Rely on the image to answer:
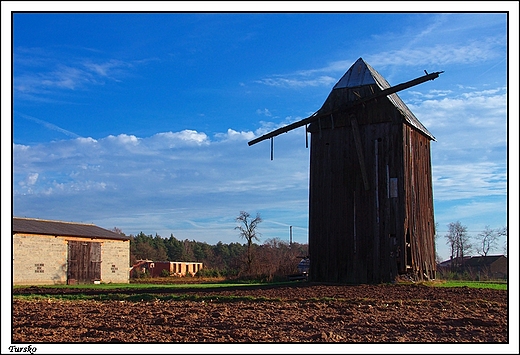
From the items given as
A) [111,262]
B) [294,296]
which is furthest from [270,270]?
[294,296]

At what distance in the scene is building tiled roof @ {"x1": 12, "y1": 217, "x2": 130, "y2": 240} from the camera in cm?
2966

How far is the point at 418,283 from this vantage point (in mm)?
20844

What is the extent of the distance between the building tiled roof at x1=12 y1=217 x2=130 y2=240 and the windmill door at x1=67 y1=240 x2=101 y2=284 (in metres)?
0.59

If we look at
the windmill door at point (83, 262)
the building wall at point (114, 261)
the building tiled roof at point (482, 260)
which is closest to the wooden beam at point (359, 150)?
the windmill door at point (83, 262)

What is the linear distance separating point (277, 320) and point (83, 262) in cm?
2394

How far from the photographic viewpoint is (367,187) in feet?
72.6

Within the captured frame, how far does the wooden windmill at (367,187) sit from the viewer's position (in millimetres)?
21844

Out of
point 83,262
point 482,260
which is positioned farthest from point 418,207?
point 482,260

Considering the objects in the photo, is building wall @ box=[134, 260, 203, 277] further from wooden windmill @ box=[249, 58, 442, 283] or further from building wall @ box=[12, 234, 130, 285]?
wooden windmill @ box=[249, 58, 442, 283]

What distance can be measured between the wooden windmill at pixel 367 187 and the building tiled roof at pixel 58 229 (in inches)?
564

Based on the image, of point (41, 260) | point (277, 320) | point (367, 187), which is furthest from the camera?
point (41, 260)

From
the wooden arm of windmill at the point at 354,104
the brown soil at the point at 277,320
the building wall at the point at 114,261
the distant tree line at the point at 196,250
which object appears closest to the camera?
the brown soil at the point at 277,320

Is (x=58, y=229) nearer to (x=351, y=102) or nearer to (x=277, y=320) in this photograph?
(x=351, y=102)

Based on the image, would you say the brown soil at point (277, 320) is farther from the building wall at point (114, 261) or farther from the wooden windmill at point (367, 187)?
the building wall at point (114, 261)
